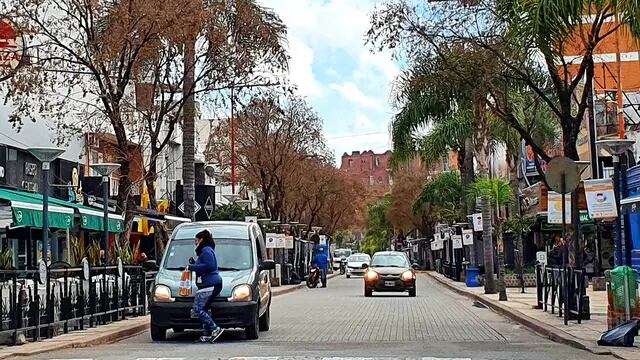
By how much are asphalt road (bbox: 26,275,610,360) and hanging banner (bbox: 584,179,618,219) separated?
8.75 ft

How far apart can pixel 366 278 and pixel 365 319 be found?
42.8 feet

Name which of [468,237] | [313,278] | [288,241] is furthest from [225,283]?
[288,241]

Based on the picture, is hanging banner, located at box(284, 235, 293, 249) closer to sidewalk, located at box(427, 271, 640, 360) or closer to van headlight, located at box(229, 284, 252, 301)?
sidewalk, located at box(427, 271, 640, 360)

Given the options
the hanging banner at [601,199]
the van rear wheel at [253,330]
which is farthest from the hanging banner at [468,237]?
the van rear wheel at [253,330]

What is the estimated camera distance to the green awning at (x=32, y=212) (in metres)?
22.7

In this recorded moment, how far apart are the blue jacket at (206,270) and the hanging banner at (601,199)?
287 inches

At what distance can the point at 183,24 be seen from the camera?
22703 millimetres

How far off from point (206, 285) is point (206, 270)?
0.26m

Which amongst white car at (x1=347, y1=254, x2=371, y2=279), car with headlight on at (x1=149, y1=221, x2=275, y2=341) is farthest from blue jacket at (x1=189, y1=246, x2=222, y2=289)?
white car at (x1=347, y1=254, x2=371, y2=279)

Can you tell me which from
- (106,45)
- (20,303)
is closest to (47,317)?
(20,303)

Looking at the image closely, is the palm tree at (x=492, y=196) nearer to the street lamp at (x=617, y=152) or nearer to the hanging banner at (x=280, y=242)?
the hanging banner at (x=280, y=242)

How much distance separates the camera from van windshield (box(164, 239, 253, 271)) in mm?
18094

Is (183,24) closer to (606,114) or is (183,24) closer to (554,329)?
(554,329)

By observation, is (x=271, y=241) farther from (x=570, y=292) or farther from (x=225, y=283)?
(x=225, y=283)
